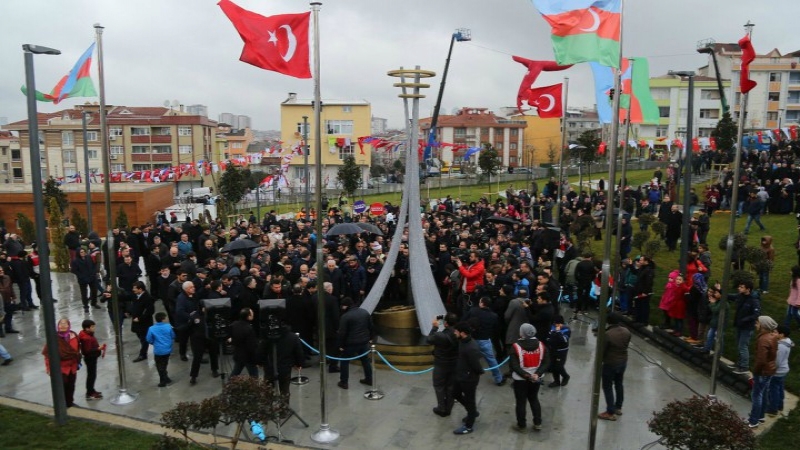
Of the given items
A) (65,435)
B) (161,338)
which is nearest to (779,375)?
(161,338)

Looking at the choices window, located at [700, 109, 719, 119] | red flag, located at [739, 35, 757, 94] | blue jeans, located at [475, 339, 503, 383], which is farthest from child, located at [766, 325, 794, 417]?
window, located at [700, 109, 719, 119]

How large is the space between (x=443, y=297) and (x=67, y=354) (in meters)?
8.35

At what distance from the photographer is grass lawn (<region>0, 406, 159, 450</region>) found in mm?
8734

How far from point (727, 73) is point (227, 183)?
54754 mm

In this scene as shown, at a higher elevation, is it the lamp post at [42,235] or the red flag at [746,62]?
the red flag at [746,62]

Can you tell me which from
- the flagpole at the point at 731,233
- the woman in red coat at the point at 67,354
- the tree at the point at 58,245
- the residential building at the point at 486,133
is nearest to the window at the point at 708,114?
the residential building at the point at 486,133

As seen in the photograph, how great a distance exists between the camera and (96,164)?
65.6 metres

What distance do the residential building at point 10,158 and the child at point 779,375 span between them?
266 feet

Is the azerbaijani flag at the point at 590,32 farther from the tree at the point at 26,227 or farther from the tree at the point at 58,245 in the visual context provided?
the tree at the point at 26,227

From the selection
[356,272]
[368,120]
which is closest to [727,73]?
[368,120]

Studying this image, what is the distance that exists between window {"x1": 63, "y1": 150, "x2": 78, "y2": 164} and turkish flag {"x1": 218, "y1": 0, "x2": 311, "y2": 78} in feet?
215

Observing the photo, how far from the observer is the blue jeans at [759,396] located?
8.76 meters

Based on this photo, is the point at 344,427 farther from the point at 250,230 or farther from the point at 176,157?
the point at 176,157

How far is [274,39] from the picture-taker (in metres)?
8.23
